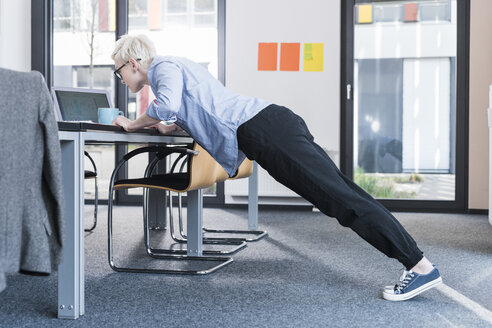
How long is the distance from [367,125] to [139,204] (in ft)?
6.98

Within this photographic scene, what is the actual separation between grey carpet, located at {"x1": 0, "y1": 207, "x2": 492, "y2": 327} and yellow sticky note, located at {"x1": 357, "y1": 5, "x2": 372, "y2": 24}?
2.18 m

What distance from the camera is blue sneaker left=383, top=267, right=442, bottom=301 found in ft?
5.83

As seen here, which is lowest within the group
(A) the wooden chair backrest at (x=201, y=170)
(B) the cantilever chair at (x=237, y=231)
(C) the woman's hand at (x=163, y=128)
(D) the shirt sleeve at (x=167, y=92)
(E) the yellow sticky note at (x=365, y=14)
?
(B) the cantilever chair at (x=237, y=231)

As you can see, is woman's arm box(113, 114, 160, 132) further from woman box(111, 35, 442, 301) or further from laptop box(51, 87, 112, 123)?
laptop box(51, 87, 112, 123)

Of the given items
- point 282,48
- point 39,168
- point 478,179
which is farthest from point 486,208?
point 39,168

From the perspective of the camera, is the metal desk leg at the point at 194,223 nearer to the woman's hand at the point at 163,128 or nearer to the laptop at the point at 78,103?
the woman's hand at the point at 163,128

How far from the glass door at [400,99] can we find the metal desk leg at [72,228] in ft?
10.4

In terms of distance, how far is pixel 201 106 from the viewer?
1.88 m

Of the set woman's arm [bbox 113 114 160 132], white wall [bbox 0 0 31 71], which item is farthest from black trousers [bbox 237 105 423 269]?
white wall [bbox 0 0 31 71]

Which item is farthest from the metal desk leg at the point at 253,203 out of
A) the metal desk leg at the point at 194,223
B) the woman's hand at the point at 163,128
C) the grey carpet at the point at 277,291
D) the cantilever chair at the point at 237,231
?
the woman's hand at the point at 163,128

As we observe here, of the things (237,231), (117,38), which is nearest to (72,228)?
(237,231)

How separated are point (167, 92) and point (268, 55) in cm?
275

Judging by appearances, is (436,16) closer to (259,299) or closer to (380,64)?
(380,64)

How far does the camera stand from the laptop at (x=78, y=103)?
8.68 ft
